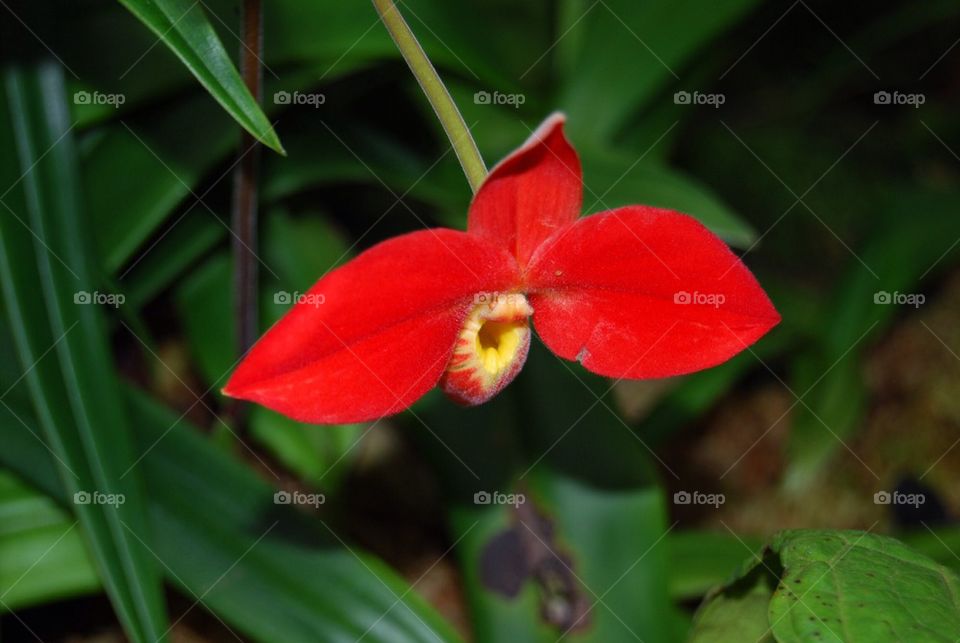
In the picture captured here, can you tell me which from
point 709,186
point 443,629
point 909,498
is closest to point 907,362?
point 909,498

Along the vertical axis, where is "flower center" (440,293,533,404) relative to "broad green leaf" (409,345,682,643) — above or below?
above

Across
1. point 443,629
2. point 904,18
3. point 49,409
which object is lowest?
point 443,629

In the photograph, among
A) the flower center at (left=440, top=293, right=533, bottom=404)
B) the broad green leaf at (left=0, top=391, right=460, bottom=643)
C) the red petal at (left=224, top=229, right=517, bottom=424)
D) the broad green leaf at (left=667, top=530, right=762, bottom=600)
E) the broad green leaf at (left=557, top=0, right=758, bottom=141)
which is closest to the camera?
the red petal at (left=224, top=229, right=517, bottom=424)

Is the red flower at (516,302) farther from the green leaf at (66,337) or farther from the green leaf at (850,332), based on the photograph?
the green leaf at (850,332)

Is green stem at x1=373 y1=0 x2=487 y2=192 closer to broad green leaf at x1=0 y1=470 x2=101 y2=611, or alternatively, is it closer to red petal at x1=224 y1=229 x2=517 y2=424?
red petal at x1=224 y1=229 x2=517 y2=424

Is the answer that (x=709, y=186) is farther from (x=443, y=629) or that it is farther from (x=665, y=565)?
(x=443, y=629)

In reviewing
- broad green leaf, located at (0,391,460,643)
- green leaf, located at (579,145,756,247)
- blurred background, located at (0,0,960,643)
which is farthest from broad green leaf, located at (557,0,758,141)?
broad green leaf, located at (0,391,460,643)
